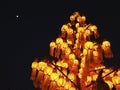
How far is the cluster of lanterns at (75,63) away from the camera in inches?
318

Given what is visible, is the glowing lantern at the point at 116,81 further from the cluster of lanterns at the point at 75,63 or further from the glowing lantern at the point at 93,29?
the glowing lantern at the point at 93,29

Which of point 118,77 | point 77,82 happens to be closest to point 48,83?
point 77,82

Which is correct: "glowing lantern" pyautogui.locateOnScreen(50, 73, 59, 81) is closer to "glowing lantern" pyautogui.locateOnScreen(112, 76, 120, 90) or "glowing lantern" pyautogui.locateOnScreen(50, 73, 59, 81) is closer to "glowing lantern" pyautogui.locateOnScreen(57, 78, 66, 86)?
"glowing lantern" pyautogui.locateOnScreen(57, 78, 66, 86)

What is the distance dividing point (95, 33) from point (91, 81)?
1591 millimetres

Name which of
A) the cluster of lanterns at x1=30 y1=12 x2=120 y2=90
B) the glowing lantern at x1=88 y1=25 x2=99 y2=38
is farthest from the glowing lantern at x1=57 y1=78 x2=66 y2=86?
the glowing lantern at x1=88 y1=25 x2=99 y2=38

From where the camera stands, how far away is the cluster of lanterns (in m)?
8.09

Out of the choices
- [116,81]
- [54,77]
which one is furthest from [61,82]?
[116,81]

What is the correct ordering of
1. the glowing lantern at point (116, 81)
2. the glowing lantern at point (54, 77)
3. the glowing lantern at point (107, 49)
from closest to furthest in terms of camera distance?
the glowing lantern at point (116, 81), the glowing lantern at point (54, 77), the glowing lantern at point (107, 49)

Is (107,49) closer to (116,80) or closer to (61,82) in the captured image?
(116,80)

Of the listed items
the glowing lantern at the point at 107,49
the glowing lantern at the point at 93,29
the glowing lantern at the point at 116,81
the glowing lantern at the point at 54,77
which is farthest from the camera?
the glowing lantern at the point at 93,29

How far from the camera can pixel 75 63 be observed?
8656 mm

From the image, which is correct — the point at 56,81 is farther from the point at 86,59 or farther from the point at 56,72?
the point at 86,59

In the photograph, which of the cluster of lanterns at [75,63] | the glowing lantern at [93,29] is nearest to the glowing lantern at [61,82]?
the cluster of lanterns at [75,63]

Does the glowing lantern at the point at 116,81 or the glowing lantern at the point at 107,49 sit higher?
the glowing lantern at the point at 107,49
